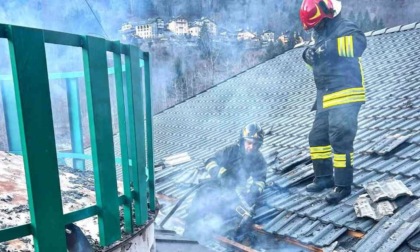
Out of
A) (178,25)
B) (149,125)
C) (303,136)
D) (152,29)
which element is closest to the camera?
(149,125)

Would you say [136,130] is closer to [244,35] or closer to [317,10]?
[317,10]

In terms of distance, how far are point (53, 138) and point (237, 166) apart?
3501 mm

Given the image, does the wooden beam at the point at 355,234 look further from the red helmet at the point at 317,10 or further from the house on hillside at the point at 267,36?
the house on hillside at the point at 267,36

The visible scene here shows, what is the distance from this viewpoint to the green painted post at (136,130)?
2482mm

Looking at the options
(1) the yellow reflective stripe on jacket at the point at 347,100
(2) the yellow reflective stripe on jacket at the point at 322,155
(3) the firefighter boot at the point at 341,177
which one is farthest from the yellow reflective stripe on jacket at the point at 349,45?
(2) the yellow reflective stripe on jacket at the point at 322,155

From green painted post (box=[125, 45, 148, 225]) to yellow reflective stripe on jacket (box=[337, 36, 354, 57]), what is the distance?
7.56 feet

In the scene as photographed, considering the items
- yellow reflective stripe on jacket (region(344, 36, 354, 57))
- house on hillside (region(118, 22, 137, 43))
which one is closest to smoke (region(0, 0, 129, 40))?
house on hillside (region(118, 22, 137, 43))

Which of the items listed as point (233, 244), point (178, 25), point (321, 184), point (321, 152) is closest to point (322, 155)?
point (321, 152)

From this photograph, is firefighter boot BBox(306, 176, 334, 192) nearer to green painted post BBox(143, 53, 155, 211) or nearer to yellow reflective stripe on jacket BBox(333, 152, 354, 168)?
yellow reflective stripe on jacket BBox(333, 152, 354, 168)

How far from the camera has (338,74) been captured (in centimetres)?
401

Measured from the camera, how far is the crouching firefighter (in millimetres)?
4465

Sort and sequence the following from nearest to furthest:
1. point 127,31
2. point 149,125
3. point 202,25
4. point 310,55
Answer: point 149,125, point 310,55, point 127,31, point 202,25

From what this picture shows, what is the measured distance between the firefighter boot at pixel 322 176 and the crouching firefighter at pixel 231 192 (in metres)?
0.68

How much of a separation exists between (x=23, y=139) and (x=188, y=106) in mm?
11263
